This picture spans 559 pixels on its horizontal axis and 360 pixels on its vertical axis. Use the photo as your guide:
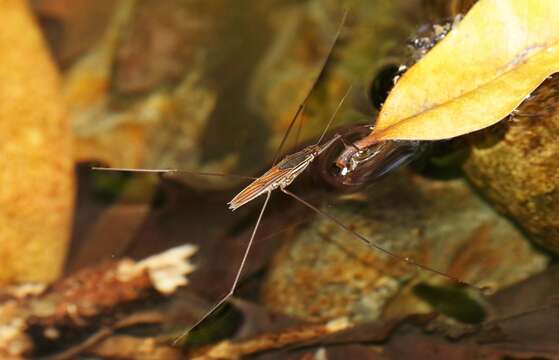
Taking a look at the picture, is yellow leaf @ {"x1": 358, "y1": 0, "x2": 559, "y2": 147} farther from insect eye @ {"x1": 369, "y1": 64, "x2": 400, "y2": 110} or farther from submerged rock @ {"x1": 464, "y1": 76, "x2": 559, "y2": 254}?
insect eye @ {"x1": 369, "y1": 64, "x2": 400, "y2": 110}

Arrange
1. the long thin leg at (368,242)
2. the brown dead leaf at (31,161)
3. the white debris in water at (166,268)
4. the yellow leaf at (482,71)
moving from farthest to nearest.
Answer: the brown dead leaf at (31,161), the white debris in water at (166,268), the long thin leg at (368,242), the yellow leaf at (482,71)

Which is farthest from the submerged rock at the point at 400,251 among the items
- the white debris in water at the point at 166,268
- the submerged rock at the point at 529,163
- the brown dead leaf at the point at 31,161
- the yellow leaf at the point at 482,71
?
the brown dead leaf at the point at 31,161

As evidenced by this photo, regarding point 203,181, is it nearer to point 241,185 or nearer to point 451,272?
point 241,185

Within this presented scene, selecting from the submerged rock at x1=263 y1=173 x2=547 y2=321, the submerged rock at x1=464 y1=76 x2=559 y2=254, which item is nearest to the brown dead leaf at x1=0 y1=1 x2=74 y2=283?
the submerged rock at x1=263 y1=173 x2=547 y2=321

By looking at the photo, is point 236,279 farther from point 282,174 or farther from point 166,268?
point 282,174

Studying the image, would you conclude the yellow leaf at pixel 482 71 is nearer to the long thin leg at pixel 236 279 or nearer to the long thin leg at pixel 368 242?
the long thin leg at pixel 368 242

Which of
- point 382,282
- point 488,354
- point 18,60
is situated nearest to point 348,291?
point 382,282
